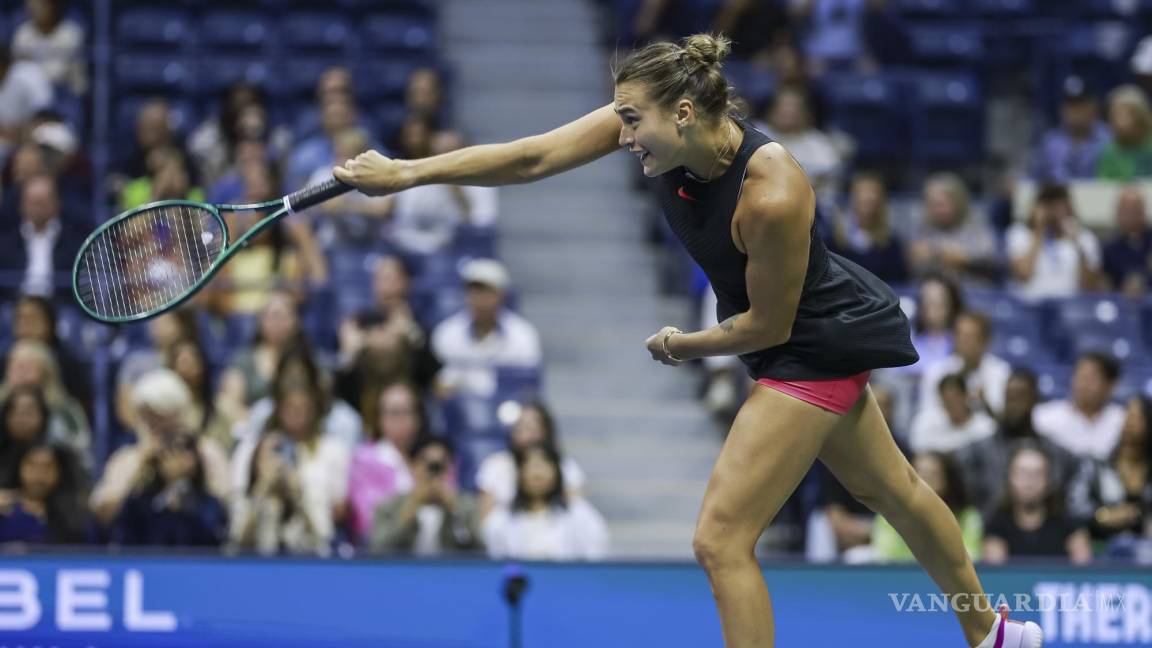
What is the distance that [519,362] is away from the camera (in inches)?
344

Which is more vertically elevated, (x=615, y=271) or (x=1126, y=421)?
(x=615, y=271)

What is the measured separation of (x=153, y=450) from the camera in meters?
7.44

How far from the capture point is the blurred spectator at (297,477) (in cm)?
737

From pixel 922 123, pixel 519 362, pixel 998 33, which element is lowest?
pixel 519 362

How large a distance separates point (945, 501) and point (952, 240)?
2.74 metres

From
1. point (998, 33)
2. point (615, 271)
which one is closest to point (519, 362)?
point (615, 271)

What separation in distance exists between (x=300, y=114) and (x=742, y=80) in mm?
2794

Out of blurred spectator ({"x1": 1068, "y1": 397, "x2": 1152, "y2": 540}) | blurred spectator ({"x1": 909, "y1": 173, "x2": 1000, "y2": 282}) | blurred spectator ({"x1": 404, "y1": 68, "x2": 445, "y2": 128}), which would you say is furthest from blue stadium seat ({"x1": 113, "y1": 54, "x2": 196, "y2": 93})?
blurred spectator ({"x1": 1068, "y1": 397, "x2": 1152, "y2": 540})

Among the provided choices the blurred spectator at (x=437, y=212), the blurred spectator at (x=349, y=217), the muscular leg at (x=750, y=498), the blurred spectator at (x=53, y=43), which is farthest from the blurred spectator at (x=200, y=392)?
the muscular leg at (x=750, y=498)

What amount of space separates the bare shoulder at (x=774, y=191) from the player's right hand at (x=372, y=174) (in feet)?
2.86

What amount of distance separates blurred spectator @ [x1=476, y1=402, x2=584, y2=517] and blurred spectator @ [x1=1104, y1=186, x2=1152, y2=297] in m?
3.71

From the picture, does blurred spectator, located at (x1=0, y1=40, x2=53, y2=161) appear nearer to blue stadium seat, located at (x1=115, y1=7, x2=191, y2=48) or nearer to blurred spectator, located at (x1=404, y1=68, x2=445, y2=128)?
blue stadium seat, located at (x1=115, y1=7, x2=191, y2=48)

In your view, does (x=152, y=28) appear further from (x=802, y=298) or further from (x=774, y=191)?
(x=774, y=191)

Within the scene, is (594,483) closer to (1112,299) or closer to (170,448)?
(170,448)
